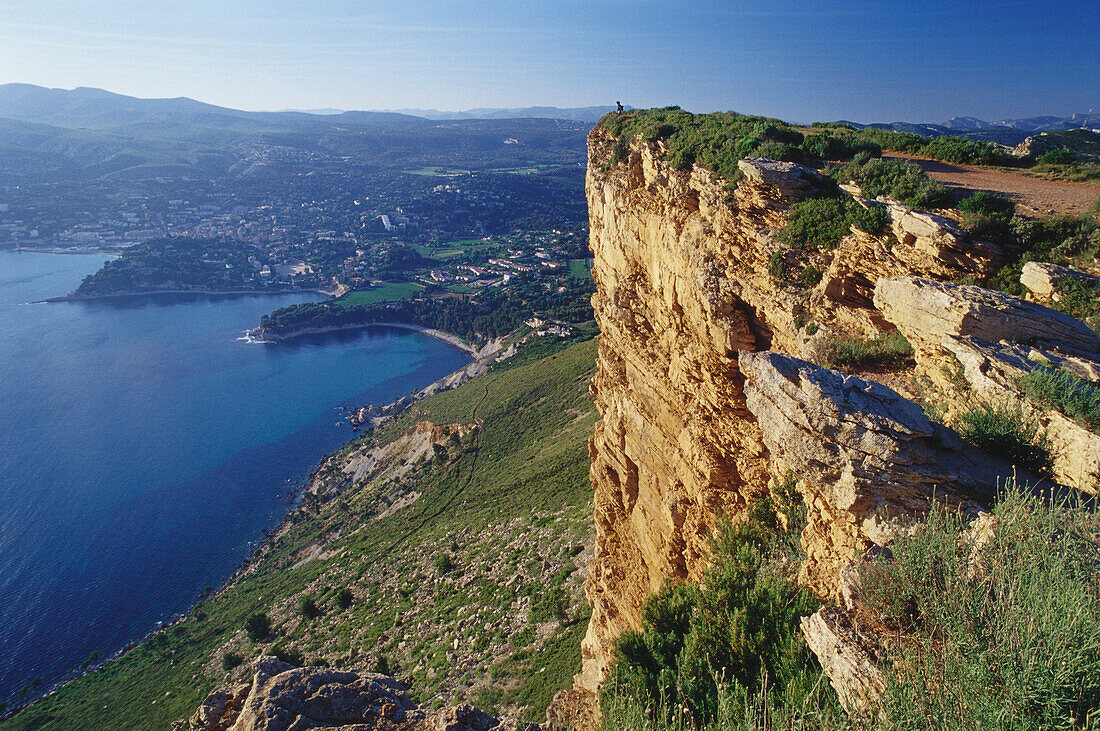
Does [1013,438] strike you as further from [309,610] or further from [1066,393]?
[309,610]

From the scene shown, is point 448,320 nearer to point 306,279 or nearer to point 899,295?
point 306,279

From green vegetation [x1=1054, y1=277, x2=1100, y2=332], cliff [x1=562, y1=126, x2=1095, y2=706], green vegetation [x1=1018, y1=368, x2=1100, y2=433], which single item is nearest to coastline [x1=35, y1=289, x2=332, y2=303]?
cliff [x1=562, y1=126, x2=1095, y2=706]

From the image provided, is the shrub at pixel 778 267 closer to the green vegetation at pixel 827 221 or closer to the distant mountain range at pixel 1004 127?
the green vegetation at pixel 827 221

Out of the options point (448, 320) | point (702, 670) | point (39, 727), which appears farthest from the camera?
point (448, 320)

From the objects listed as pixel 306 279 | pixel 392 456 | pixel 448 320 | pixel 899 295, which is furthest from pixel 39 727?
pixel 306 279

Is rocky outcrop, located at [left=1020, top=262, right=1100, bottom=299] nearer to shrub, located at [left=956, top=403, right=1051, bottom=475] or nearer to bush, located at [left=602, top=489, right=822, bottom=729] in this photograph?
shrub, located at [left=956, top=403, right=1051, bottom=475]

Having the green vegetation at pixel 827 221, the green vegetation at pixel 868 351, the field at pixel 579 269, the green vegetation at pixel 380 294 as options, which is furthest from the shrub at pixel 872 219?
the green vegetation at pixel 380 294
